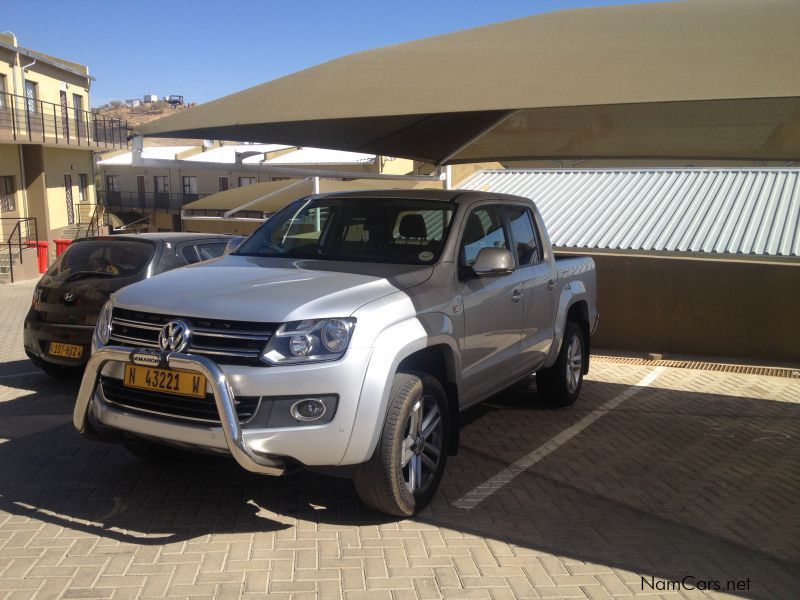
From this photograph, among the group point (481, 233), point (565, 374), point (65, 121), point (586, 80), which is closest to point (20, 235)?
point (65, 121)

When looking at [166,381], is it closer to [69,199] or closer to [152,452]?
[152,452]

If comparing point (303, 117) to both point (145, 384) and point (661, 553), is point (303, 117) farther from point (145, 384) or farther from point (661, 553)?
point (661, 553)

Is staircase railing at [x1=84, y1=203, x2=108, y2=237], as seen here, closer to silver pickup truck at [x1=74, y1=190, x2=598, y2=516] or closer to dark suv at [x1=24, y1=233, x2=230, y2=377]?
dark suv at [x1=24, y1=233, x2=230, y2=377]

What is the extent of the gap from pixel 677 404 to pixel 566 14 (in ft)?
13.4

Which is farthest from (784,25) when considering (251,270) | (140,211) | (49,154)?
(140,211)

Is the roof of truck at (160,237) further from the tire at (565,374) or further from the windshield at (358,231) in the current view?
the tire at (565,374)

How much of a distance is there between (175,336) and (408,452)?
144 centimetres

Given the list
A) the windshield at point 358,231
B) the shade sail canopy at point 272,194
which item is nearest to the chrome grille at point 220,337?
the windshield at point 358,231

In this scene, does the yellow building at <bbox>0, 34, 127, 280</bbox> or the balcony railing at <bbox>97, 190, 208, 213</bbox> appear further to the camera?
the balcony railing at <bbox>97, 190, 208, 213</bbox>

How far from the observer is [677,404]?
25.3 ft

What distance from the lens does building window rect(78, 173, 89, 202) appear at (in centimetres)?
3100

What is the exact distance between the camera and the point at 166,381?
3.98m

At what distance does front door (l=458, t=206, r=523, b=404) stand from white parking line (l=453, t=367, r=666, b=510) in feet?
1.86

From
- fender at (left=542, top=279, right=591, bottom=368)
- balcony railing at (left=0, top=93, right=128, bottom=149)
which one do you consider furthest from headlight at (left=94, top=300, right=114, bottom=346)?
balcony railing at (left=0, top=93, right=128, bottom=149)
